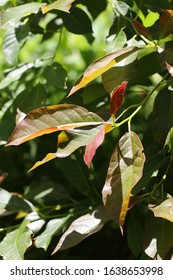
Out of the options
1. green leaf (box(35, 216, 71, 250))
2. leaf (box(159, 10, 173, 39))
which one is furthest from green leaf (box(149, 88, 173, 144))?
green leaf (box(35, 216, 71, 250))

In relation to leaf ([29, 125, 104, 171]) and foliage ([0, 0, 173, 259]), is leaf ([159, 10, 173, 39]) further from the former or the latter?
leaf ([29, 125, 104, 171])

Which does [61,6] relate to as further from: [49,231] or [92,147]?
[49,231]

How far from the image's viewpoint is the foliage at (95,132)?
1073 millimetres

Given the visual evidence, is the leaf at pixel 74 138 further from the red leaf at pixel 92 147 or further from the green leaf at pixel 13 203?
the green leaf at pixel 13 203

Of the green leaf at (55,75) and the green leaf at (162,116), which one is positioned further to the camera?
the green leaf at (55,75)

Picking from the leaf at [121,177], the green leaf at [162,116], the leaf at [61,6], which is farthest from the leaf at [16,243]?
the leaf at [61,6]

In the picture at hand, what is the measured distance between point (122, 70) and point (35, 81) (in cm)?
44

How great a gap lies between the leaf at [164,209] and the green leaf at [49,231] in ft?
0.98

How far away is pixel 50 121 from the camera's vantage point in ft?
3.53

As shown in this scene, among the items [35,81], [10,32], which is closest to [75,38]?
[35,81]

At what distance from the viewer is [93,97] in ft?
4.46

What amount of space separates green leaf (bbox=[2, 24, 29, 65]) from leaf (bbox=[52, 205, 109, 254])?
0.42 metres

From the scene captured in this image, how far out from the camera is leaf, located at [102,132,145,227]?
105 centimetres
